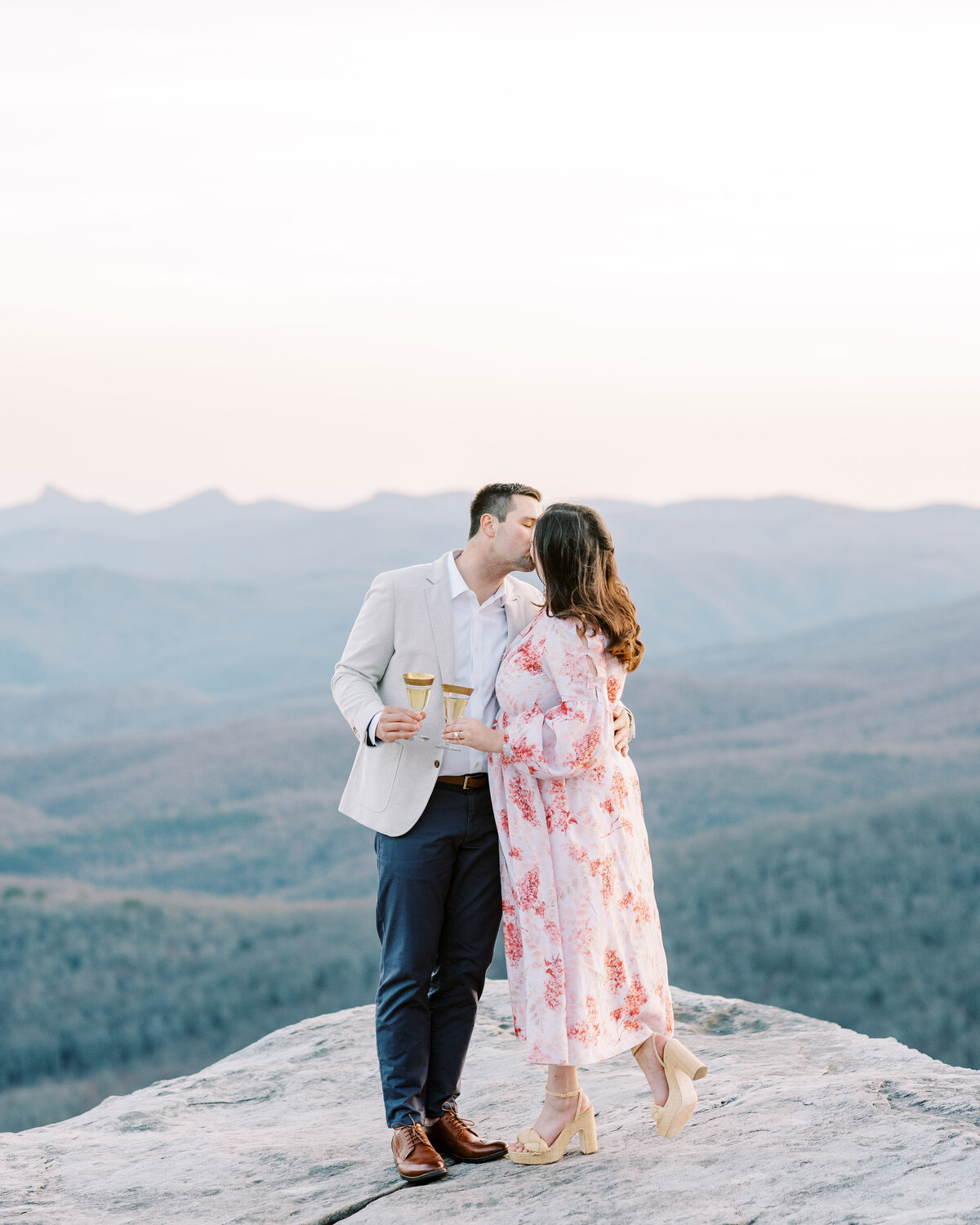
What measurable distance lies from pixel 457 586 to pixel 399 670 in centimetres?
41

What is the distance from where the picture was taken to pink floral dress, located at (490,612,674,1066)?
4441 millimetres

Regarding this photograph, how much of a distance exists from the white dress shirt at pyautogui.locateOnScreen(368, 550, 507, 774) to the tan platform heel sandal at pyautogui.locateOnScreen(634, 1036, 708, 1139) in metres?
1.30

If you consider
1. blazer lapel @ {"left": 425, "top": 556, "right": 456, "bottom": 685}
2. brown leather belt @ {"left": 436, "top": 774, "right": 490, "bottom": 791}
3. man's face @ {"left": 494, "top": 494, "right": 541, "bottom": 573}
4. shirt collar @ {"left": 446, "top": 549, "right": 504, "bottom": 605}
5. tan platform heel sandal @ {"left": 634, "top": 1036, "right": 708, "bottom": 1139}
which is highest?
man's face @ {"left": 494, "top": 494, "right": 541, "bottom": 573}

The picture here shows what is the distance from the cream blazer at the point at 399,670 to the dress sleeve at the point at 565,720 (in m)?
0.37

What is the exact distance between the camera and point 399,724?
4.32 meters

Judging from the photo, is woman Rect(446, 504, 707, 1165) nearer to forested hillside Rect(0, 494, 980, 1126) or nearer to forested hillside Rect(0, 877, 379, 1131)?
forested hillside Rect(0, 494, 980, 1126)

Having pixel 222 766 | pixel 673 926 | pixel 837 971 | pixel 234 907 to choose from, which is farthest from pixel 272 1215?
pixel 222 766

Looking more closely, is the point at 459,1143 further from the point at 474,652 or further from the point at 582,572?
the point at 582,572

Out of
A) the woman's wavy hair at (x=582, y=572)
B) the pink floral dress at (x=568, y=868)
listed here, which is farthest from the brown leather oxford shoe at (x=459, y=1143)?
the woman's wavy hair at (x=582, y=572)

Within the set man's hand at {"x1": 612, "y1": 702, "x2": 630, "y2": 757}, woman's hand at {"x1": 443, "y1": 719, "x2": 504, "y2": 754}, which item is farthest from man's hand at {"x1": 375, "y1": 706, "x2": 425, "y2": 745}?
man's hand at {"x1": 612, "y1": 702, "x2": 630, "y2": 757}

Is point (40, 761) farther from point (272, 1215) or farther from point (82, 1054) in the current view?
point (272, 1215)

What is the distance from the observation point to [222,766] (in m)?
90.5

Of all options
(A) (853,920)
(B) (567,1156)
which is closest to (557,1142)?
(B) (567,1156)

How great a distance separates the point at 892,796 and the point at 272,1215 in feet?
110
